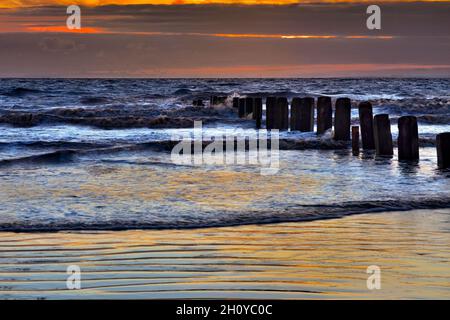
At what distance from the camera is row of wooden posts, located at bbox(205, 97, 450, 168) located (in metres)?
Answer: 14.9

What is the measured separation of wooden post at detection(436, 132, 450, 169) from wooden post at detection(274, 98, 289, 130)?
1050 cm

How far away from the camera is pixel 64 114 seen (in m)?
33.2

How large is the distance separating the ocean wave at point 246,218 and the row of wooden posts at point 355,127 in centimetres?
345

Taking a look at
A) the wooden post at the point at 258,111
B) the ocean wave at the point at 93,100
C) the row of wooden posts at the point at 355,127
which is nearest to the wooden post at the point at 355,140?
the row of wooden posts at the point at 355,127

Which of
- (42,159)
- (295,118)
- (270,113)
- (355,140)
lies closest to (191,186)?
(42,159)

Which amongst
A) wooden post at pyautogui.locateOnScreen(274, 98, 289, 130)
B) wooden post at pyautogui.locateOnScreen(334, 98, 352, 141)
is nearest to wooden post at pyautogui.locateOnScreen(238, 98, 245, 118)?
wooden post at pyautogui.locateOnScreen(274, 98, 289, 130)

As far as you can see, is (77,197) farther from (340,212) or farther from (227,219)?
(340,212)

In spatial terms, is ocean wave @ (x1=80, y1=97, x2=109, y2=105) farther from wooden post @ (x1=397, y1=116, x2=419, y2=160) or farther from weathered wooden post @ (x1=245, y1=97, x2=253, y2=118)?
wooden post @ (x1=397, y1=116, x2=419, y2=160)

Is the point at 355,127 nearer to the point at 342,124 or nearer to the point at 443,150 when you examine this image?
the point at 342,124

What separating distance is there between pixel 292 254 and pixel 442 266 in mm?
1273

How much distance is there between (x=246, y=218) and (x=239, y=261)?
2.25 metres

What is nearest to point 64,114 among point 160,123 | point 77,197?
point 160,123

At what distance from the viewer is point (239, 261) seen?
6781mm

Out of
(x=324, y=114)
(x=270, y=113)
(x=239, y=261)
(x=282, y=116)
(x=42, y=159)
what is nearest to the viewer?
(x=239, y=261)
